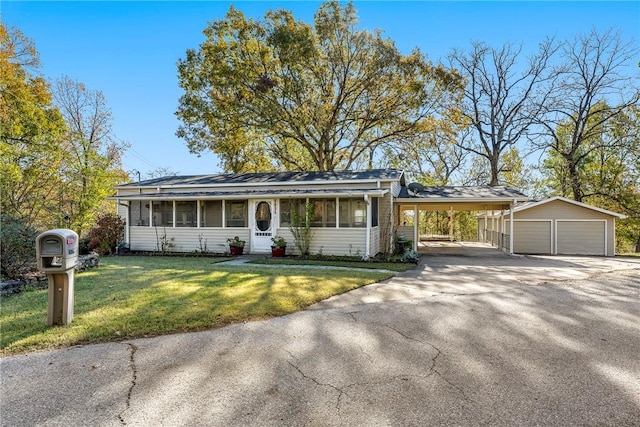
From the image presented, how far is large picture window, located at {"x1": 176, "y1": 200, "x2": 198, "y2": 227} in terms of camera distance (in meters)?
14.4

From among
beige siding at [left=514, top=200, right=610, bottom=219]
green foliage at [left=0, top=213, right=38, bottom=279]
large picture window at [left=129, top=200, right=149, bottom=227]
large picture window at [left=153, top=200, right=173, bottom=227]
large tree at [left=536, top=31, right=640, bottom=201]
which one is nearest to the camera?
green foliage at [left=0, top=213, right=38, bottom=279]

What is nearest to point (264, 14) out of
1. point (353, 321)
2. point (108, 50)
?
point (108, 50)

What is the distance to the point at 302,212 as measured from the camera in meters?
13.2

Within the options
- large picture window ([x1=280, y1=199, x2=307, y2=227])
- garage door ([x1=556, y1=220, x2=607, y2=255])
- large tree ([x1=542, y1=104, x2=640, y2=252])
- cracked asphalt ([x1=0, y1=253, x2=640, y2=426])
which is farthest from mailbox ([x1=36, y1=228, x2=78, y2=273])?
large tree ([x1=542, y1=104, x2=640, y2=252])

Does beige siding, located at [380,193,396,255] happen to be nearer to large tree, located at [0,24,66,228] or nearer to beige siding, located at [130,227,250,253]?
beige siding, located at [130,227,250,253]

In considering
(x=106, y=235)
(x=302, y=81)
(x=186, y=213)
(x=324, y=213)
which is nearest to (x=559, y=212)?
(x=324, y=213)

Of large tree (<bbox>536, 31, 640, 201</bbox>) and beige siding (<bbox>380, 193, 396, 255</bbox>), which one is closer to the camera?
beige siding (<bbox>380, 193, 396, 255</bbox>)

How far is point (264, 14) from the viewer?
744 inches

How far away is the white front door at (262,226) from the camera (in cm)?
1360

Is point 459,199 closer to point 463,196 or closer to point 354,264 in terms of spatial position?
point 463,196

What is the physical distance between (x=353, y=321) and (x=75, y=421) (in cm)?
312

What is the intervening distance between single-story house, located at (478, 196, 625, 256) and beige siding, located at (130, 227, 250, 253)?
12.7 metres

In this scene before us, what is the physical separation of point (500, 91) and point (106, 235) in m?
25.5

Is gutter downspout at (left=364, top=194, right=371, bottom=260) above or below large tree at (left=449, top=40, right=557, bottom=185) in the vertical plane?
below
